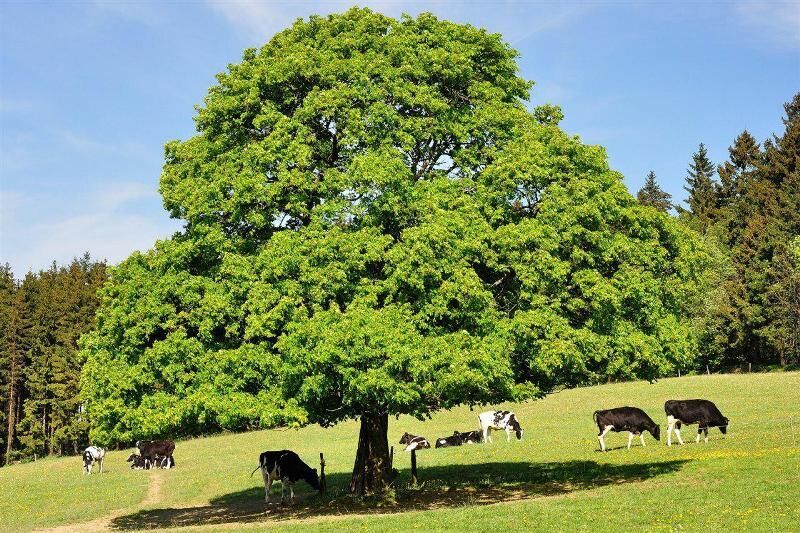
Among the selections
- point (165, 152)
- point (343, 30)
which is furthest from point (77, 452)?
point (343, 30)

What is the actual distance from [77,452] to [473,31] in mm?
85890

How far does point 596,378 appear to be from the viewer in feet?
82.5

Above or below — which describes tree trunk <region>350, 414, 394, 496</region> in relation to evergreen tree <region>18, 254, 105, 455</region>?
below

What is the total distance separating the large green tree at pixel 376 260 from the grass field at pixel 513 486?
11.5 feet

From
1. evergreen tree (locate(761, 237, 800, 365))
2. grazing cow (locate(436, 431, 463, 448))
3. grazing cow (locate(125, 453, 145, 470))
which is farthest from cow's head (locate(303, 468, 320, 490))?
evergreen tree (locate(761, 237, 800, 365))

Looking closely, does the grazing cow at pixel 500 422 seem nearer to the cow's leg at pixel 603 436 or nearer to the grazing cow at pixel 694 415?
the cow's leg at pixel 603 436

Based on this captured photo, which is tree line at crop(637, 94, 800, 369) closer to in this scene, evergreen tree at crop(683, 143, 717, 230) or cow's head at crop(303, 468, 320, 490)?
evergreen tree at crop(683, 143, 717, 230)

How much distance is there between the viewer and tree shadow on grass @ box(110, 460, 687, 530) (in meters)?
26.6

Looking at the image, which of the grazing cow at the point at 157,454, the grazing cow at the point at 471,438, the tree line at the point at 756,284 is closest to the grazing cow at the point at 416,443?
the grazing cow at the point at 471,438

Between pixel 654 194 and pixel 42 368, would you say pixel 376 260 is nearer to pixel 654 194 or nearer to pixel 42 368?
pixel 42 368

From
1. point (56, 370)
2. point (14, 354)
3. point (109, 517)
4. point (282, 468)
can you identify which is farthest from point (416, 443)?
point (14, 354)

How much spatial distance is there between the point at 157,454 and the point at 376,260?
3476 cm

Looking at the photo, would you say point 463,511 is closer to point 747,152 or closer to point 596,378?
point 596,378

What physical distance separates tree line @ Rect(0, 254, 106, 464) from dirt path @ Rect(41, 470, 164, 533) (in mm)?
50181
